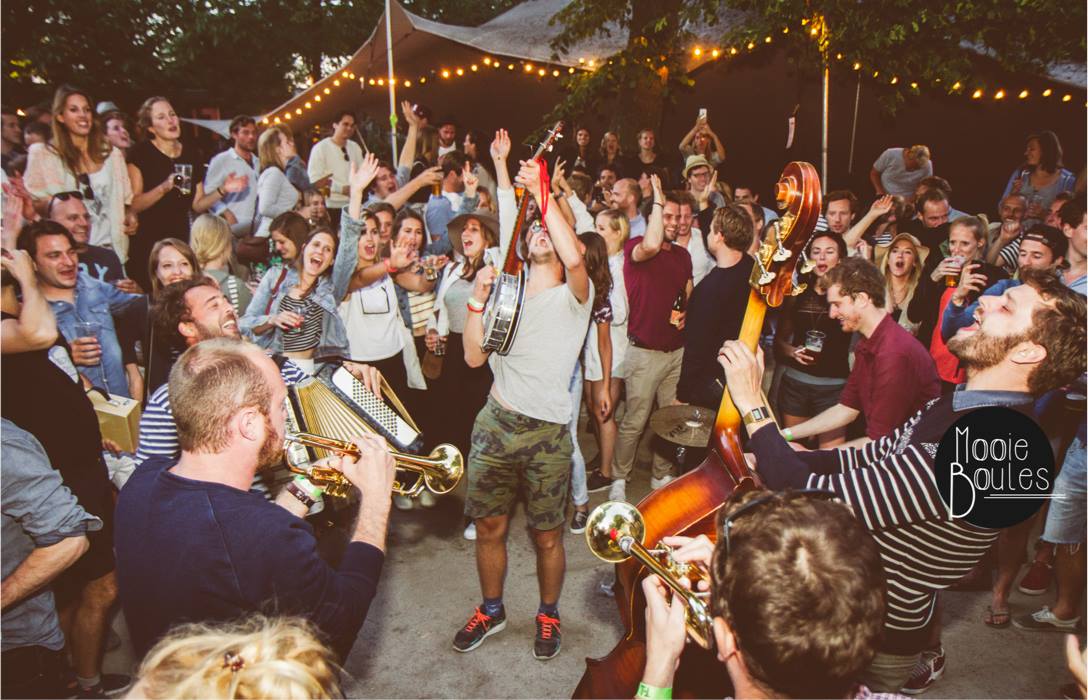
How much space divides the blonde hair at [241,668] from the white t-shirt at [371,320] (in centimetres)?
375

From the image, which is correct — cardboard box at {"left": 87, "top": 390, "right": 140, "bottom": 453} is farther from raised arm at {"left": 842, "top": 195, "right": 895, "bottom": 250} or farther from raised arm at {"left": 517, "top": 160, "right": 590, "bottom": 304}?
raised arm at {"left": 842, "top": 195, "right": 895, "bottom": 250}

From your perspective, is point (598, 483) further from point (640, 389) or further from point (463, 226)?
point (463, 226)

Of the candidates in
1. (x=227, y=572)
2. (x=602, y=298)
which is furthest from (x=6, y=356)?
(x=602, y=298)

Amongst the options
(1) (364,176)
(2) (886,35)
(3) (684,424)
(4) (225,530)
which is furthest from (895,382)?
(2) (886,35)

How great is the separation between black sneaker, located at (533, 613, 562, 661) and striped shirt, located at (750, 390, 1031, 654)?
177cm

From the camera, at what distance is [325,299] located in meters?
4.50

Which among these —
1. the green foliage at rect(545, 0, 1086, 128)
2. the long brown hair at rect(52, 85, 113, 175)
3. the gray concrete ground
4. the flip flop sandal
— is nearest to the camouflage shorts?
the gray concrete ground

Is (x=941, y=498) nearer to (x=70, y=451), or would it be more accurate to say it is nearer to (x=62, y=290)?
(x=70, y=451)

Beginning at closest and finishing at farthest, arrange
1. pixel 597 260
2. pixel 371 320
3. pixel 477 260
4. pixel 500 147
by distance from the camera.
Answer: pixel 500 147
pixel 597 260
pixel 371 320
pixel 477 260

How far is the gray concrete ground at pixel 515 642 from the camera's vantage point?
3445 mm

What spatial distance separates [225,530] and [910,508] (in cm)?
208

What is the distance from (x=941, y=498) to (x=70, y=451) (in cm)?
352

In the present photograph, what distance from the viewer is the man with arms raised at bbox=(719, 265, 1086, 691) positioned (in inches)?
84.0

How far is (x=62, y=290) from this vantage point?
400 centimetres
